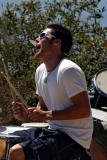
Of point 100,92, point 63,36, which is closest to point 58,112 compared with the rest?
point 63,36

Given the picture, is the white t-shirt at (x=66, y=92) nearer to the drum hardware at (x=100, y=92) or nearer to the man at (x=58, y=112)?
the man at (x=58, y=112)

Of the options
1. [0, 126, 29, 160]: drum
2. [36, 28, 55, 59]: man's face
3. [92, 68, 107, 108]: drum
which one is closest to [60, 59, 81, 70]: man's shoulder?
[36, 28, 55, 59]: man's face

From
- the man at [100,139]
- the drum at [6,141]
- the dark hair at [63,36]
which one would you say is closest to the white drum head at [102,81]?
the man at [100,139]

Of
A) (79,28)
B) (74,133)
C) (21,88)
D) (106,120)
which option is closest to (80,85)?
(74,133)

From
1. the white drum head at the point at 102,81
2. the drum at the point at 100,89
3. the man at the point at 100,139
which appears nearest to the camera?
the man at the point at 100,139

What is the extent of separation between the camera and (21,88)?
8.72 m

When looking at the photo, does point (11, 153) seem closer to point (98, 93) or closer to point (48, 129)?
point (48, 129)

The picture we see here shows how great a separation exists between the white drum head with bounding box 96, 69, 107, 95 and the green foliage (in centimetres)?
257

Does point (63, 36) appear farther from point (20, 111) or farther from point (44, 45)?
point (20, 111)

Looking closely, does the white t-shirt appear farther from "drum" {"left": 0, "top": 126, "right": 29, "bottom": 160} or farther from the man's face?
"drum" {"left": 0, "top": 126, "right": 29, "bottom": 160}

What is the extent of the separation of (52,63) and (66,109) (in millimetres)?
405

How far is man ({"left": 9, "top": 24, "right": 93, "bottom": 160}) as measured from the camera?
425cm

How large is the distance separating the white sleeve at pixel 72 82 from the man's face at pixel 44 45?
0.94ft

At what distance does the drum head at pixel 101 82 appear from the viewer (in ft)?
19.8
